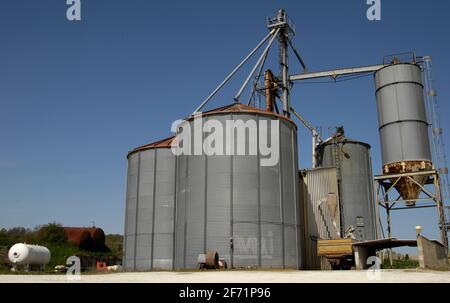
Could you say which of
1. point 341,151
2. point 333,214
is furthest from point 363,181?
point 333,214

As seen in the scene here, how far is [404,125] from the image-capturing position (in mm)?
36625

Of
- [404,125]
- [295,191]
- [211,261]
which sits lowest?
[211,261]

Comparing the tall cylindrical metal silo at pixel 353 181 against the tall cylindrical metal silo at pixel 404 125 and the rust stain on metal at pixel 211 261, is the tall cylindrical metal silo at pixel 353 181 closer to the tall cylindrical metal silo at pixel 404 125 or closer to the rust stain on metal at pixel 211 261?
the tall cylindrical metal silo at pixel 404 125

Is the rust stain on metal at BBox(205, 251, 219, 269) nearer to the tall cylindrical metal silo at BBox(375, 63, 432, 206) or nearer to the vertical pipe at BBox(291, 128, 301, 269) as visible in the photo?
the vertical pipe at BBox(291, 128, 301, 269)

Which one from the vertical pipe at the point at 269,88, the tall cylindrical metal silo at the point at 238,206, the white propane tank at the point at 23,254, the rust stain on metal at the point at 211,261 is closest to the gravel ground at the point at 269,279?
the rust stain on metal at the point at 211,261

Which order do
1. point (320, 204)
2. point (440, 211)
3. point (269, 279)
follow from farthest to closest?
point (440, 211) → point (320, 204) → point (269, 279)

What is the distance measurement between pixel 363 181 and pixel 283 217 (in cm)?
1551

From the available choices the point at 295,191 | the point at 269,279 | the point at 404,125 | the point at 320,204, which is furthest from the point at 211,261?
the point at 404,125

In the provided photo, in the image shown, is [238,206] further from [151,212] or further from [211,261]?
[151,212]

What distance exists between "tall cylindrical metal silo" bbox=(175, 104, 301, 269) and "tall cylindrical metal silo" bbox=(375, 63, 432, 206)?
11.9m

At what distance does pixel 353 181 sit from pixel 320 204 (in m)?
6.58

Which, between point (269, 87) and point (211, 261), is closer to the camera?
point (211, 261)

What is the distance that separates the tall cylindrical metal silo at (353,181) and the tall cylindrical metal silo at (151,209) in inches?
605
